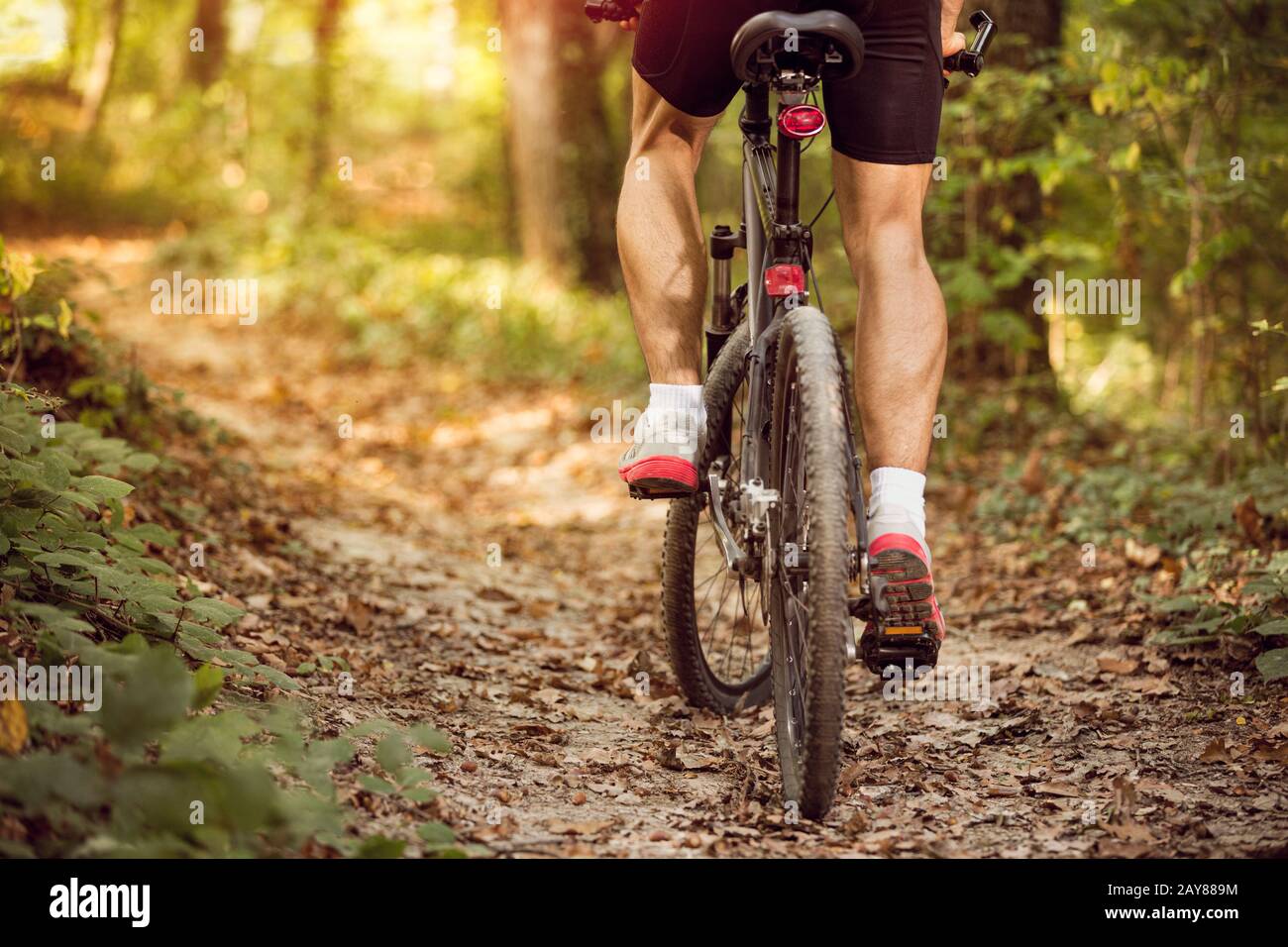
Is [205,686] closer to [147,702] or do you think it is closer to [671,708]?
[147,702]

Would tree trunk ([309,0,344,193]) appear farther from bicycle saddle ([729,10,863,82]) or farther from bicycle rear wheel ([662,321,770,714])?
bicycle saddle ([729,10,863,82])

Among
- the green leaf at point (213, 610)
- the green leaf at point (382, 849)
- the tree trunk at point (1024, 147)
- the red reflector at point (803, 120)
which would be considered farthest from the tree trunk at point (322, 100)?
the green leaf at point (382, 849)

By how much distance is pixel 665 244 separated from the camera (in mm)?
2662

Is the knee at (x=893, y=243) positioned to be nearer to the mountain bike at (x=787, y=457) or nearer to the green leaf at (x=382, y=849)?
the mountain bike at (x=787, y=457)

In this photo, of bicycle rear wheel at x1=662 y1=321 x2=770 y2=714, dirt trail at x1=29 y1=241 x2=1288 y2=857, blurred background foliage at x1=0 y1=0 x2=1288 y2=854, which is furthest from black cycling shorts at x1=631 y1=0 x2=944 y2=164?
blurred background foliage at x1=0 y1=0 x2=1288 y2=854

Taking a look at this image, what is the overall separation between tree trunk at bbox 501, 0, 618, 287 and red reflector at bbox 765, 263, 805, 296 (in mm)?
8129

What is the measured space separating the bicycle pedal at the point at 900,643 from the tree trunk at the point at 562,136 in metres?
8.50

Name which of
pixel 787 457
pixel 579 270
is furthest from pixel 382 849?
pixel 579 270

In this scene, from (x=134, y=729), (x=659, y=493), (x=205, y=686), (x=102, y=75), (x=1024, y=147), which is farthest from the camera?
(x=102, y=75)

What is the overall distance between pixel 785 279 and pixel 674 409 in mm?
393
